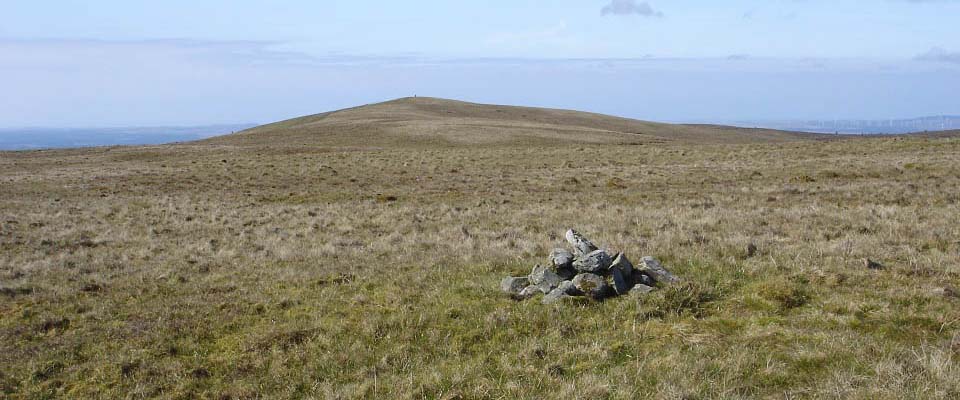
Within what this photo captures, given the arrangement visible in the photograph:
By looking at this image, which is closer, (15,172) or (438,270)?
(438,270)

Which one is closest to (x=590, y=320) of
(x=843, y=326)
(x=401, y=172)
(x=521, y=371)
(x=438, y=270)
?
(x=521, y=371)

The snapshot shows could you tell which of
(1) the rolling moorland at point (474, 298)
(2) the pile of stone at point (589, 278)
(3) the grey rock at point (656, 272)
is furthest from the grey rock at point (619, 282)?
Answer: (1) the rolling moorland at point (474, 298)

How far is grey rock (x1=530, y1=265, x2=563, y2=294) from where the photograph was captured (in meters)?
10.1

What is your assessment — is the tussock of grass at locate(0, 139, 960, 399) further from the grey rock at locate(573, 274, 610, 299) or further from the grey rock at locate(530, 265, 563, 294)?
the grey rock at locate(530, 265, 563, 294)

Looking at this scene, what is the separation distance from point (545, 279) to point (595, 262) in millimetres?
890

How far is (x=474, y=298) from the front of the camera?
1007 cm

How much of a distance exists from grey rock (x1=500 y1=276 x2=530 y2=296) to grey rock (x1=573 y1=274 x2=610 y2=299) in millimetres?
924

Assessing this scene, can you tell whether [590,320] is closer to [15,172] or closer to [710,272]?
[710,272]

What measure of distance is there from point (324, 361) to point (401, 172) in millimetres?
30109

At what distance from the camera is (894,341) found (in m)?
7.45

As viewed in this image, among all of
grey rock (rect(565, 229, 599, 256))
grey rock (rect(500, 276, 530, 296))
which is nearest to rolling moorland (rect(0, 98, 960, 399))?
grey rock (rect(500, 276, 530, 296))

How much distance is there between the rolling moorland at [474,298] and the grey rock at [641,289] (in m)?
0.39

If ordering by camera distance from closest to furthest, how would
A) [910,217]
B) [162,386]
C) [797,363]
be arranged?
[797,363] → [162,386] → [910,217]

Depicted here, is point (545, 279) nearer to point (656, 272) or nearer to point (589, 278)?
point (589, 278)
